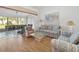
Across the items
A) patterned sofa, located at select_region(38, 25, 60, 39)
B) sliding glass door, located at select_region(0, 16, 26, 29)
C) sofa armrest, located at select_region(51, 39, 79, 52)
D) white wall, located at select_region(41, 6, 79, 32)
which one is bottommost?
sofa armrest, located at select_region(51, 39, 79, 52)

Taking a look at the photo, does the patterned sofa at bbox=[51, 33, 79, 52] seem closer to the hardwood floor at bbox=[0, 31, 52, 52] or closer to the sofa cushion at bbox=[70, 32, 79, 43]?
the sofa cushion at bbox=[70, 32, 79, 43]

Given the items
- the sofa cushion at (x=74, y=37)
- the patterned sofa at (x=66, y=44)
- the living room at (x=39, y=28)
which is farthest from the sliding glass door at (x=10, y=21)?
the sofa cushion at (x=74, y=37)

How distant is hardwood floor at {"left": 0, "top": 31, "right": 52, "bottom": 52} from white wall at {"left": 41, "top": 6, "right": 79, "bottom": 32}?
51cm

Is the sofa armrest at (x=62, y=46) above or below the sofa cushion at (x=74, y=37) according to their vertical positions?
below

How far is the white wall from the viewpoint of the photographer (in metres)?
2.29

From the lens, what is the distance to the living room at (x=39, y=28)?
7.55 ft

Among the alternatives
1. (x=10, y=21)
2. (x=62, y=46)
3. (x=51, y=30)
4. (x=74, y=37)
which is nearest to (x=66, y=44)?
(x=62, y=46)

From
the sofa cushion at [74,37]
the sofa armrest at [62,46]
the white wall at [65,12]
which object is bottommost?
the sofa armrest at [62,46]

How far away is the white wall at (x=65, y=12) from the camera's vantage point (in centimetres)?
229

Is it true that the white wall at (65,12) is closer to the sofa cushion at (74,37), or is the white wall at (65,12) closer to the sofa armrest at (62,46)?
the sofa cushion at (74,37)

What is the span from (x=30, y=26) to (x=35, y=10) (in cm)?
34

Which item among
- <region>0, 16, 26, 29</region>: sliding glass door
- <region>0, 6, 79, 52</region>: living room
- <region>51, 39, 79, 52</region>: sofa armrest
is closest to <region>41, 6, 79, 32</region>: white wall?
<region>0, 6, 79, 52</region>: living room

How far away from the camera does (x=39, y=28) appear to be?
7.98 feet
